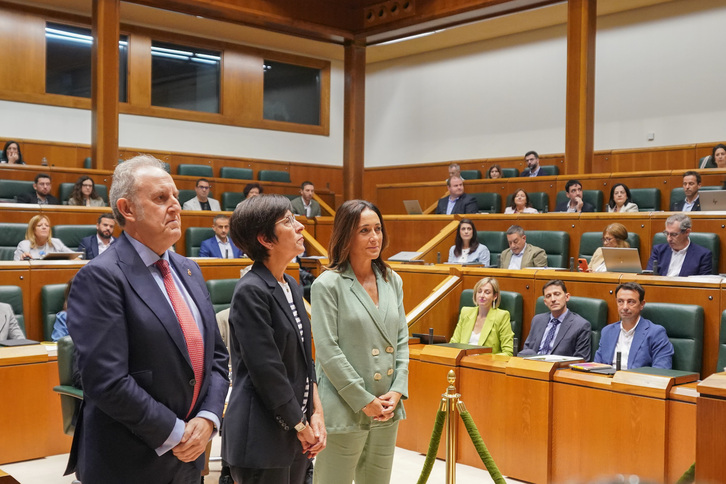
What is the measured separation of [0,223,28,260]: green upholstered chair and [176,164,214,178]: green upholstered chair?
400 cm

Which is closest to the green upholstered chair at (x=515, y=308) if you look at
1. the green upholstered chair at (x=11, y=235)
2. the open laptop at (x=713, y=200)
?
the open laptop at (x=713, y=200)

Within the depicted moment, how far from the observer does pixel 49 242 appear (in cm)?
534

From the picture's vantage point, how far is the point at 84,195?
21.9ft

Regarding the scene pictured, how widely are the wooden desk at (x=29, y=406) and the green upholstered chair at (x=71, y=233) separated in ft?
6.77

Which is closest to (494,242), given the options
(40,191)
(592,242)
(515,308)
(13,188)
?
(592,242)

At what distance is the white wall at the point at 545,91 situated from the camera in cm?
846

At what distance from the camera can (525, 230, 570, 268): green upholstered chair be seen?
5.58 m

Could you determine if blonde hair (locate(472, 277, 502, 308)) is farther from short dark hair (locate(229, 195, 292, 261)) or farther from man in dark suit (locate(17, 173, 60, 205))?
man in dark suit (locate(17, 173, 60, 205))

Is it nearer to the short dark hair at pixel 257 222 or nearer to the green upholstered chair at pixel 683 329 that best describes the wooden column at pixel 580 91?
the green upholstered chair at pixel 683 329

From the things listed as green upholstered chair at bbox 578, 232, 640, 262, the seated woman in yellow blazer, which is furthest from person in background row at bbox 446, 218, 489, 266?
the seated woman in yellow blazer

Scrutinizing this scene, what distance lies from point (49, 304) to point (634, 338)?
10.7 ft

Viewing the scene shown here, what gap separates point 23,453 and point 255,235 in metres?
2.52

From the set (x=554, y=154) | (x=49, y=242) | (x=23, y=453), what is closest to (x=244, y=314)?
(x=23, y=453)

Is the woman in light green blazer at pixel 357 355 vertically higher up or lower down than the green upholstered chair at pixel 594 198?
lower down
